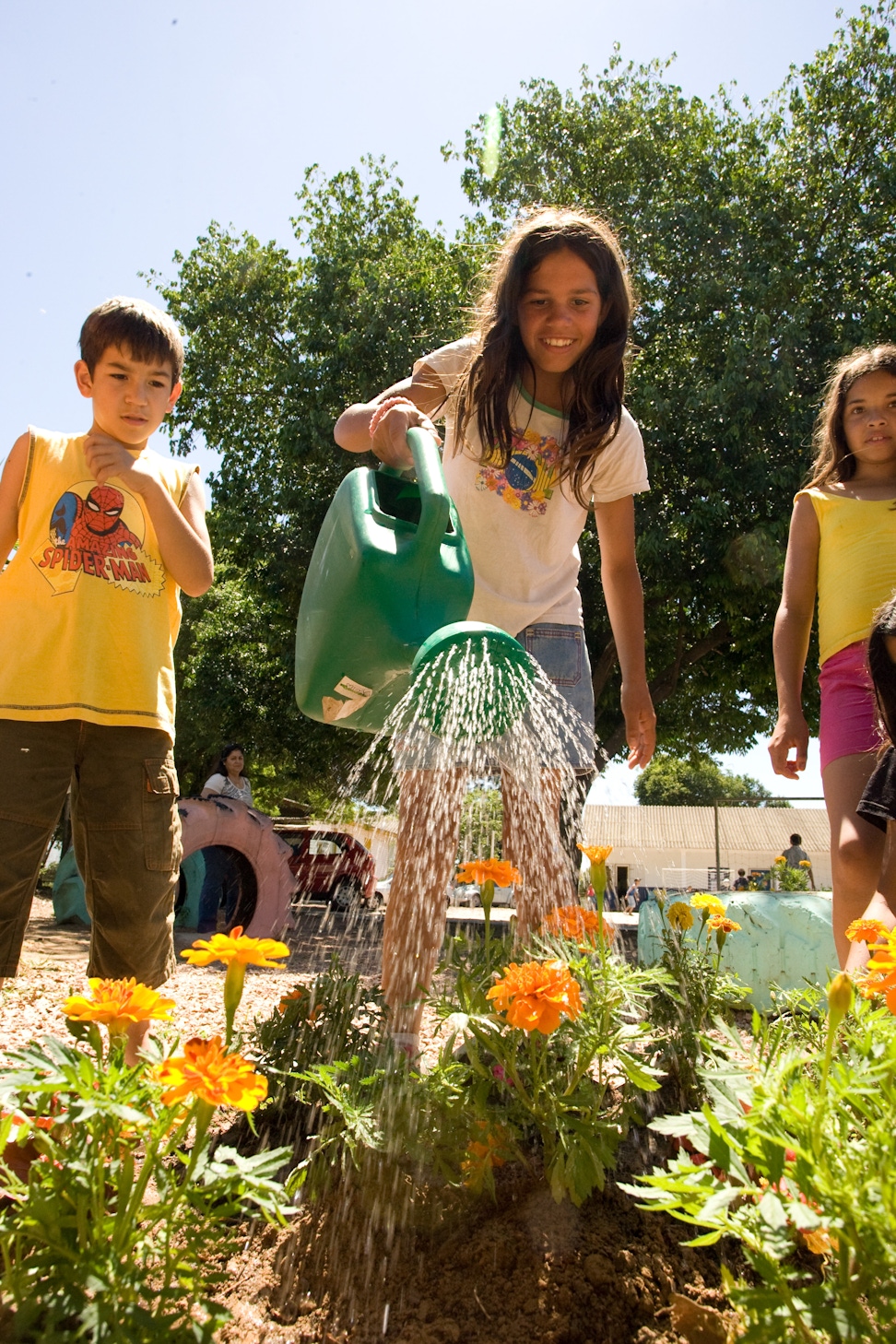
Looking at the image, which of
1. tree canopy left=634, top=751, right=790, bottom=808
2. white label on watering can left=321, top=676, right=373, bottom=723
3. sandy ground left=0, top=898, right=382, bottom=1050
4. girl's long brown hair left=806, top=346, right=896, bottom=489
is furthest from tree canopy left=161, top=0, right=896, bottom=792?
tree canopy left=634, top=751, right=790, bottom=808

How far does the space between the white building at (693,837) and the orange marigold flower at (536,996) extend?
961 inches

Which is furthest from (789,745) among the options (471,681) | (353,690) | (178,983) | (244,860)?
(244,860)

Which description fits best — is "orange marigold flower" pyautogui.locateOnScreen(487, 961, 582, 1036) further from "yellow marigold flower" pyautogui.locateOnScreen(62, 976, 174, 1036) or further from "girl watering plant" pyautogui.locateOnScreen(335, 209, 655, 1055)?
"girl watering plant" pyautogui.locateOnScreen(335, 209, 655, 1055)

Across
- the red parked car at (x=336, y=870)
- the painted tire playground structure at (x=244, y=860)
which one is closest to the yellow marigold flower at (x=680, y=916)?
the painted tire playground structure at (x=244, y=860)

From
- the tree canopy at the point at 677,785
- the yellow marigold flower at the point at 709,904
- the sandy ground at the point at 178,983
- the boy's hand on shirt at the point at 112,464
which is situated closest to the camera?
the boy's hand on shirt at the point at 112,464

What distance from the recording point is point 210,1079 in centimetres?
85

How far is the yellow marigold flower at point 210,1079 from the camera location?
2.76ft

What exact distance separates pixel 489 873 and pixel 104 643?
2.87ft

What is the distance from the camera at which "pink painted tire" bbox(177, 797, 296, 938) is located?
6.43 m

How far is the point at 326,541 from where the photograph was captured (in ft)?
6.03

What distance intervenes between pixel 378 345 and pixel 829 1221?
9424 mm

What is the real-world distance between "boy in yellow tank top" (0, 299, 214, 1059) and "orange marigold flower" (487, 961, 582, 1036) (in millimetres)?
773

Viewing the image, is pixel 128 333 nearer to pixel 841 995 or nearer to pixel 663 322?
pixel 841 995

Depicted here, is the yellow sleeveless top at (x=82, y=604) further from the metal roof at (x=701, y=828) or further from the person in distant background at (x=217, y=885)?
the metal roof at (x=701, y=828)
